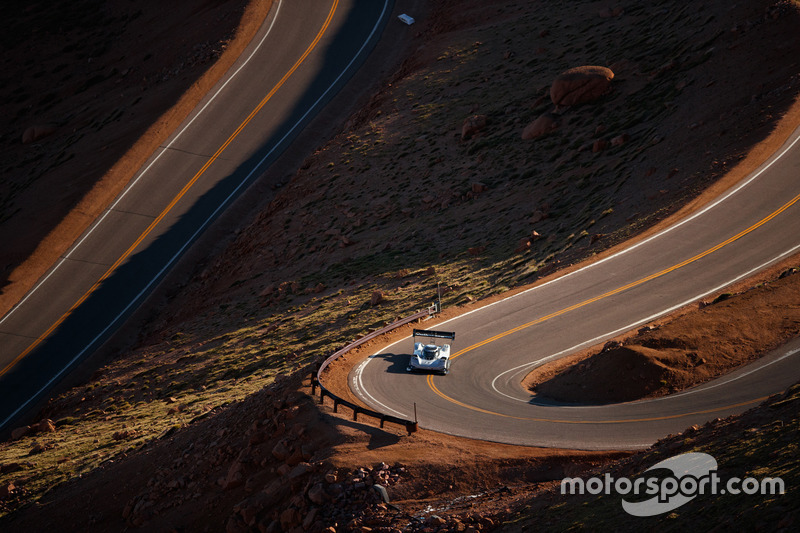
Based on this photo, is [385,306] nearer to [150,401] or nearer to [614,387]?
[150,401]

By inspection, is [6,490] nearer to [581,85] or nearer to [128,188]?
[128,188]

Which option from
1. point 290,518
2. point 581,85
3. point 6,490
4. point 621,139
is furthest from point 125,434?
point 581,85

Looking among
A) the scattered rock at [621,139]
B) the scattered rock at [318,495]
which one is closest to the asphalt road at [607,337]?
the scattered rock at [318,495]

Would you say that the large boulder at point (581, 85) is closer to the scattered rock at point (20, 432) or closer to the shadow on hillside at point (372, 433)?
the shadow on hillside at point (372, 433)

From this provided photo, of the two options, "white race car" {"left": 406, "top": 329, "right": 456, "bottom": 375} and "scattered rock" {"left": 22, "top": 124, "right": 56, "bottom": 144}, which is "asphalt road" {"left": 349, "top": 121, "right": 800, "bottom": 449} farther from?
"scattered rock" {"left": 22, "top": 124, "right": 56, "bottom": 144}

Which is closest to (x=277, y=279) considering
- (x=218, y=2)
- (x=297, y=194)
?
(x=297, y=194)

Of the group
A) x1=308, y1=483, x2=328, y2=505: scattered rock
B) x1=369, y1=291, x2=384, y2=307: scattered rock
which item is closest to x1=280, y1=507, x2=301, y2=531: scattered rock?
x1=308, y1=483, x2=328, y2=505: scattered rock
